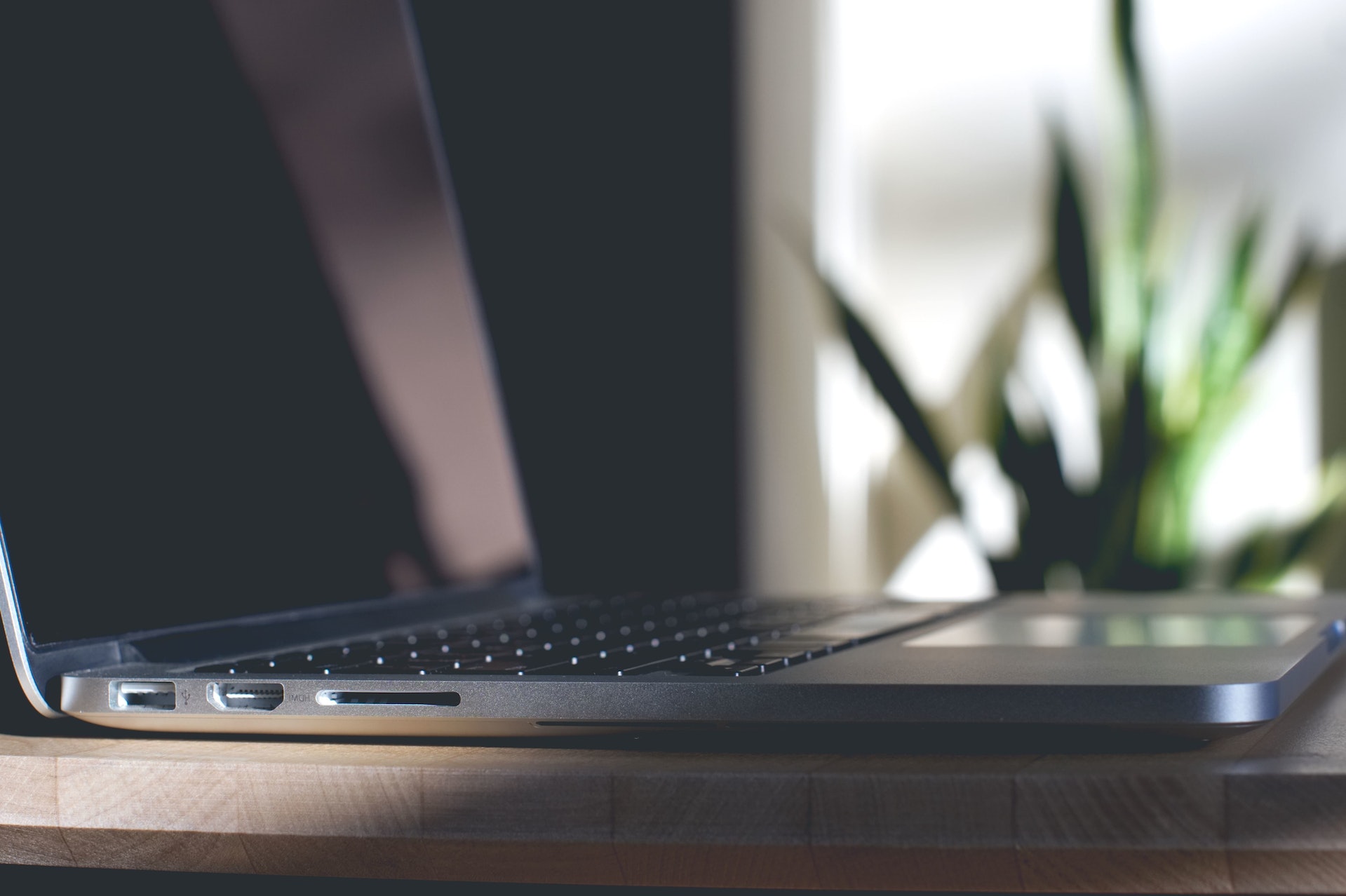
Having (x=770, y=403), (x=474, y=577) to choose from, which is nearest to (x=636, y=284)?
(x=770, y=403)

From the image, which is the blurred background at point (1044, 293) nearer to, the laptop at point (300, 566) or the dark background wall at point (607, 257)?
the dark background wall at point (607, 257)

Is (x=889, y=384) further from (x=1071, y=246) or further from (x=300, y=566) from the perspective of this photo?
(x=300, y=566)

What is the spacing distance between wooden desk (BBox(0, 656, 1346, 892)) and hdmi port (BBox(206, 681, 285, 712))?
15 millimetres

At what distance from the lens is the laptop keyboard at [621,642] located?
1.20 ft

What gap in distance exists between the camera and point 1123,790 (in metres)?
0.28

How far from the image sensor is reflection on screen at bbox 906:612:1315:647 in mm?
427

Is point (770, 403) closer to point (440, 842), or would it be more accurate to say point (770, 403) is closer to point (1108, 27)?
point (1108, 27)

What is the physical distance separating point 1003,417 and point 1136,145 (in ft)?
1.11

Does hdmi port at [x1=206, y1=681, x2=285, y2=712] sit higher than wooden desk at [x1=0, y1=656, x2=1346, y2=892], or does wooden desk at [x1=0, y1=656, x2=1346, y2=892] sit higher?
hdmi port at [x1=206, y1=681, x2=285, y2=712]

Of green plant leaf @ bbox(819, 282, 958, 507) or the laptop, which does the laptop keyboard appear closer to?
the laptop

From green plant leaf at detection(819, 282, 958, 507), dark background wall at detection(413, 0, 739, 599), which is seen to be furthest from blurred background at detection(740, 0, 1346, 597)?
dark background wall at detection(413, 0, 739, 599)

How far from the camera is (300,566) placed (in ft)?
1.97

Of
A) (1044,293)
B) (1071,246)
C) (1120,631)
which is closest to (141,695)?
(1120,631)

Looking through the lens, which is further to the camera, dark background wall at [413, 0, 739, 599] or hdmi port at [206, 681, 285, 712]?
dark background wall at [413, 0, 739, 599]
